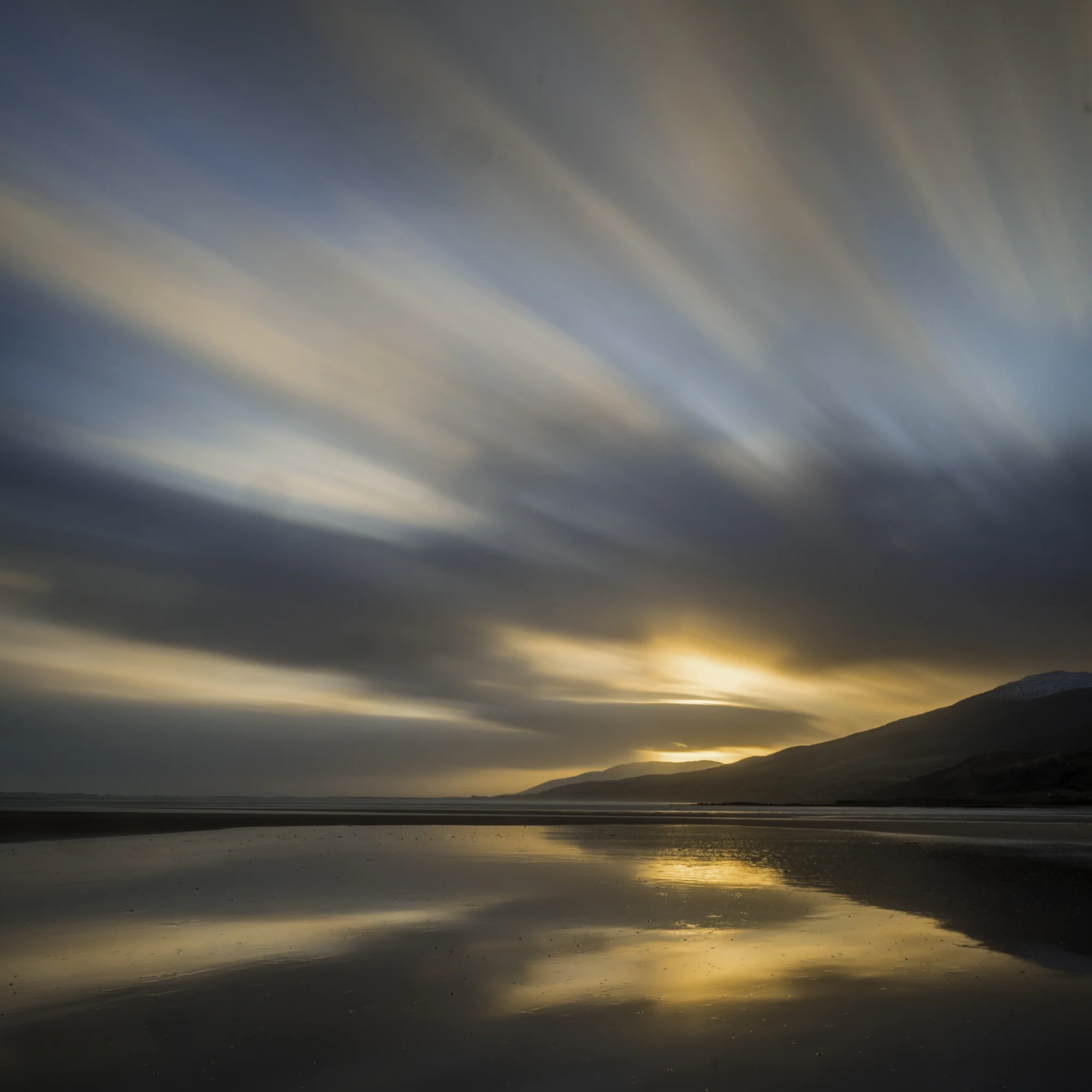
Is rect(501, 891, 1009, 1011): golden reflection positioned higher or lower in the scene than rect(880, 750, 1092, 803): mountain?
lower

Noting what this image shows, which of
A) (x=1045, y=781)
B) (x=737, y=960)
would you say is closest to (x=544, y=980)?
(x=737, y=960)

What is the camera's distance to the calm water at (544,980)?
1167 cm

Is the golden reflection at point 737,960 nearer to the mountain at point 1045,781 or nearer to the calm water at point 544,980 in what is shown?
the calm water at point 544,980

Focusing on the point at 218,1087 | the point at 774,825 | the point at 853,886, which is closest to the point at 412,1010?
the point at 218,1087

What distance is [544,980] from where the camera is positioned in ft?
54.4

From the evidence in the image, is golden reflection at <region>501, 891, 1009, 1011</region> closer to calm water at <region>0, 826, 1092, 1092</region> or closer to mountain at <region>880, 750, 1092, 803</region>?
calm water at <region>0, 826, 1092, 1092</region>

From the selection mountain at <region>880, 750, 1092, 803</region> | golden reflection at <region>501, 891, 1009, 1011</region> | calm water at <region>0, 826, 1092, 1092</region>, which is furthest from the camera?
mountain at <region>880, 750, 1092, 803</region>

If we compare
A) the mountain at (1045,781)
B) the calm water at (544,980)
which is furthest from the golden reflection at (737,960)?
the mountain at (1045,781)

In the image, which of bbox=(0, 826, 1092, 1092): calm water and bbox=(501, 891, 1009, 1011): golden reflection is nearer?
bbox=(0, 826, 1092, 1092): calm water

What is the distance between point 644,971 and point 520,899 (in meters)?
10.5

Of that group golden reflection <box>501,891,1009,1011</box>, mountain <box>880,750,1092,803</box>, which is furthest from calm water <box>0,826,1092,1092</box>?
mountain <box>880,750,1092,803</box>

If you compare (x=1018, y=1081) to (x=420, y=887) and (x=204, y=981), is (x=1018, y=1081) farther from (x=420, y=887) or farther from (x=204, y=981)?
(x=420, y=887)

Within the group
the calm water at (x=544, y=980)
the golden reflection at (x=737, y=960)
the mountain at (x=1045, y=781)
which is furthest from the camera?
the mountain at (x=1045, y=781)

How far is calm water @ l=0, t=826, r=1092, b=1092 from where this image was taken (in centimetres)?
1167
